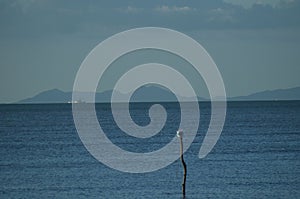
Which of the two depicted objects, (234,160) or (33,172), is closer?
(33,172)

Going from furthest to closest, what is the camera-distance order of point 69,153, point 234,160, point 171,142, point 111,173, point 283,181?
point 171,142 → point 69,153 → point 234,160 → point 111,173 → point 283,181

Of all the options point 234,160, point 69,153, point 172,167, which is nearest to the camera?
point 172,167

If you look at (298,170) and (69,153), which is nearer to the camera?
(298,170)

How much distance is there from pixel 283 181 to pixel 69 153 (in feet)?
122

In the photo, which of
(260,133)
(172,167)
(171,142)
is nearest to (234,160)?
(172,167)

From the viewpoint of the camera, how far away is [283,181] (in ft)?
232

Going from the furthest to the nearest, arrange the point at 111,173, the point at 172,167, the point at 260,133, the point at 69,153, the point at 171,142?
the point at 260,133
the point at 171,142
the point at 69,153
the point at 172,167
the point at 111,173

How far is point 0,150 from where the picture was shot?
110062 mm

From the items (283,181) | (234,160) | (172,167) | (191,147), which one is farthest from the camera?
(191,147)

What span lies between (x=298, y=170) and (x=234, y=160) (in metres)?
11.5

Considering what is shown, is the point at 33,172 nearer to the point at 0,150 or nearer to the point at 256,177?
the point at 256,177

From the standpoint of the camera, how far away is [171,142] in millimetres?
120250

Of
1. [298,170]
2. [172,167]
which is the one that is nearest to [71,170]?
[172,167]

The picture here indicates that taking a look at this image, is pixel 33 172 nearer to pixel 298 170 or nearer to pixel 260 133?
pixel 298 170
